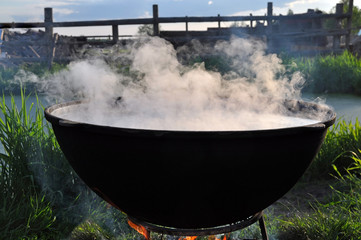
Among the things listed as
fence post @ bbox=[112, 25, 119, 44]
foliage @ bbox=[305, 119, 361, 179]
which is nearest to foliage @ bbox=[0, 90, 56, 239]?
foliage @ bbox=[305, 119, 361, 179]

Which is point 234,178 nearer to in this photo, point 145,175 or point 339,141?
point 145,175

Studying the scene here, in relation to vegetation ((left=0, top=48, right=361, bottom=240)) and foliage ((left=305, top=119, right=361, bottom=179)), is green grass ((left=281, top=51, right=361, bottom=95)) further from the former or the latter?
vegetation ((left=0, top=48, right=361, bottom=240))

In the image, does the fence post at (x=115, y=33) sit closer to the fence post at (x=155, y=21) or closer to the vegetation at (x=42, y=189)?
the fence post at (x=155, y=21)

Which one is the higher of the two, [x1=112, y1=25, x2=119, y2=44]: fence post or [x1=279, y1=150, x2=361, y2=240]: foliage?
[x1=112, y1=25, x2=119, y2=44]: fence post

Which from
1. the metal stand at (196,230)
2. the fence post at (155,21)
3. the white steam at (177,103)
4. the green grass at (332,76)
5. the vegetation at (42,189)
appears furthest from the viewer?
the fence post at (155,21)

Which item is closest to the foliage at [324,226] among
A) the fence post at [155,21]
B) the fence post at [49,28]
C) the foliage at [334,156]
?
the foliage at [334,156]

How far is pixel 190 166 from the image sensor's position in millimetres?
1317

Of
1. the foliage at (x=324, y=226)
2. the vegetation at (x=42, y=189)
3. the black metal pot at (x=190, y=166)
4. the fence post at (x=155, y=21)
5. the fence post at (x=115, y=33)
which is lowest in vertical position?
the foliage at (x=324, y=226)

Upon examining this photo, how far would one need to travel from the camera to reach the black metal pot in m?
1.29

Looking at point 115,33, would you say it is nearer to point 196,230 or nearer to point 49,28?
point 49,28

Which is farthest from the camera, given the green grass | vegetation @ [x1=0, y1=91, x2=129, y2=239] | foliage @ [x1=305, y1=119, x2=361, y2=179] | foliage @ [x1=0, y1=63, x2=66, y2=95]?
foliage @ [x1=0, y1=63, x2=66, y2=95]

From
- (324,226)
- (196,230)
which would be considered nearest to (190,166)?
(196,230)

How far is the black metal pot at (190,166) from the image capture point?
50.9 inches

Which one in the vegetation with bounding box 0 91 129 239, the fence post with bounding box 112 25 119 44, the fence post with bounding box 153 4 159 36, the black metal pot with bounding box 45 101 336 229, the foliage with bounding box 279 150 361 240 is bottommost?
the foliage with bounding box 279 150 361 240
